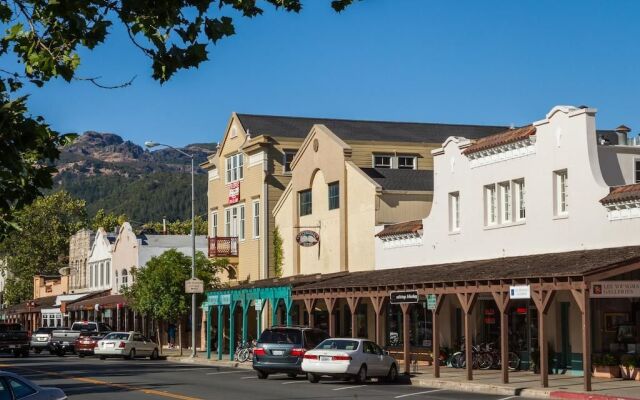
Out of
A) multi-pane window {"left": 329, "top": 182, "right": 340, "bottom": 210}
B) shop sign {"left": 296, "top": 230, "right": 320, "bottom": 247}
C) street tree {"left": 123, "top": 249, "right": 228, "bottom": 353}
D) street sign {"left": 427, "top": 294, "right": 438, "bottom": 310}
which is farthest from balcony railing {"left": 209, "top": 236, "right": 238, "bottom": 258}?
street sign {"left": 427, "top": 294, "right": 438, "bottom": 310}

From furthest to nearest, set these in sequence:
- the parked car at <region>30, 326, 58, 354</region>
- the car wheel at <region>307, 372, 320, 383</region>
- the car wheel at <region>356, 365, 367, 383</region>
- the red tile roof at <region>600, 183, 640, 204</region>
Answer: the parked car at <region>30, 326, 58, 354</region> → the car wheel at <region>307, 372, 320, 383</region> → the car wheel at <region>356, 365, 367, 383</region> → the red tile roof at <region>600, 183, 640, 204</region>

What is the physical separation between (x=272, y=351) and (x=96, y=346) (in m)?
23.0

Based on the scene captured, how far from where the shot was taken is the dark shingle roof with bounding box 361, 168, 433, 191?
4828cm

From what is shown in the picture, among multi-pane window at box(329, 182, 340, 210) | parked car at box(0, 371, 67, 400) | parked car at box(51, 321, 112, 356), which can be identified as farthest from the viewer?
parked car at box(51, 321, 112, 356)

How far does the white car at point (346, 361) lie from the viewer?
3303cm

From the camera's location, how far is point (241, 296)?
49500 mm

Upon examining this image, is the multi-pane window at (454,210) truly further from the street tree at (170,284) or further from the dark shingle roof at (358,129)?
the street tree at (170,284)

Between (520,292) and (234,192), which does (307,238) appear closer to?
(234,192)

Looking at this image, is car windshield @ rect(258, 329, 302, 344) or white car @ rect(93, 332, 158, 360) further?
white car @ rect(93, 332, 158, 360)

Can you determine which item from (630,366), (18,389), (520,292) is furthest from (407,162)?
(18,389)

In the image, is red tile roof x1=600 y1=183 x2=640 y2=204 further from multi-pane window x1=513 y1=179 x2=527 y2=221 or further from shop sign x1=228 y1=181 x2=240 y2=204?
shop sign x1=228 y1=181 x2=240 y2=204

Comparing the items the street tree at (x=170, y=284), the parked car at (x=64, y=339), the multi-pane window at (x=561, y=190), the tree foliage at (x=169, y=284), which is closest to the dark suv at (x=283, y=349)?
the multi-pane window at (x=561, y=190)

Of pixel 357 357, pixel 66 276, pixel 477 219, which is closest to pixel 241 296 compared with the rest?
pixel 477 219

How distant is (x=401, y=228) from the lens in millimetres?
44625
